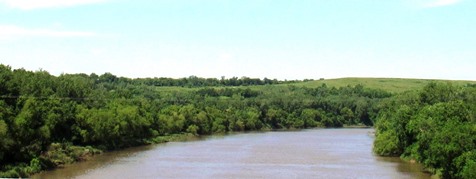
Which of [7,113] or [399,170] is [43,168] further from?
[399,170]

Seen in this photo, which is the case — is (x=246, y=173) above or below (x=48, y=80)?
below

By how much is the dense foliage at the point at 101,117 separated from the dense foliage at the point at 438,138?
99.5 feet

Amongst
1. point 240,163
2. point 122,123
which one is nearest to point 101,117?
point 122,123

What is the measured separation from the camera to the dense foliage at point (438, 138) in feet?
145

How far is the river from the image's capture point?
5338cm

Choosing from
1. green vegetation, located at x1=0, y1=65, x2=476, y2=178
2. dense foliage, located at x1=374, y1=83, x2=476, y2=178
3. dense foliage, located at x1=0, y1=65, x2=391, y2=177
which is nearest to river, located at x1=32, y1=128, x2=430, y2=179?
dense foliage, located at x1=374, y1=83, x2=476, y2=178

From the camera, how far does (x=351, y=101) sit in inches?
6590

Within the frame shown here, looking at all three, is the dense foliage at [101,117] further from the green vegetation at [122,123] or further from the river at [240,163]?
the river at [240,163]

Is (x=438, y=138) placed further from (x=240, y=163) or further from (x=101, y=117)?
(x=101, y=117)

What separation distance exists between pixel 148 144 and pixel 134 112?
4.61 m

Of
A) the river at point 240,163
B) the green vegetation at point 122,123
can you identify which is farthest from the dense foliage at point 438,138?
the river at point 240,163

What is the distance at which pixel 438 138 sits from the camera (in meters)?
46.1

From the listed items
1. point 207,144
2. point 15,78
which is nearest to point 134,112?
point 207,144

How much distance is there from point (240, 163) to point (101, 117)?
2041 centimetres
